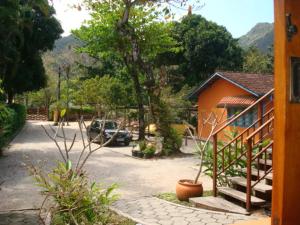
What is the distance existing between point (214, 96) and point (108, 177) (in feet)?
49.5

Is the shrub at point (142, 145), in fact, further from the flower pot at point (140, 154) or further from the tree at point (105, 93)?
the tree at point (105, 93)

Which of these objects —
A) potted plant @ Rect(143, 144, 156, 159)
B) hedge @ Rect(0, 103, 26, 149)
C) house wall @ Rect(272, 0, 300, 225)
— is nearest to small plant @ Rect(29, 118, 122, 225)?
hedge @ Rect(0, 103, 26, 149)

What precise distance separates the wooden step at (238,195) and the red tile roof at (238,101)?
14.3m

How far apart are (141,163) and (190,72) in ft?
67.6

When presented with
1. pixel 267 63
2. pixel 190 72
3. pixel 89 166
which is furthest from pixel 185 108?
pixel 267 63

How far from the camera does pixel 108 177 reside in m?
12.5

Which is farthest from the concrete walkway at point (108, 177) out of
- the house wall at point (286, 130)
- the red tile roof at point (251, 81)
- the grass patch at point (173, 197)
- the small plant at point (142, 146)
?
the red tile roof at point (251, 81)

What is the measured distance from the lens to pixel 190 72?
35.3 metres

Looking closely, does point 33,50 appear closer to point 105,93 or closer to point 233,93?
point 105,93

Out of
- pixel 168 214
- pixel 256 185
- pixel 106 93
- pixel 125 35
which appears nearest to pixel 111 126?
pixel 125 35

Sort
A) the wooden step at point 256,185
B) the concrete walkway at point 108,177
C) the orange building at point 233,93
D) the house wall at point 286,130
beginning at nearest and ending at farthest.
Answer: the house wall at point 286,130 → the wooden step at point 256,185 → the concrete walkway at point 108,177 → the orange building at point 233,93

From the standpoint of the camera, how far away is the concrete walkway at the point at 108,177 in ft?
26.9

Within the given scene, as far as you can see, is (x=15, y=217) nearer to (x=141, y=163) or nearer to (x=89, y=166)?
(x=89, y=166)

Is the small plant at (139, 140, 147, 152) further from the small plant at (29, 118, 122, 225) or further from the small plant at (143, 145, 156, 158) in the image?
the small plant at (29, 118, 122, 225)
